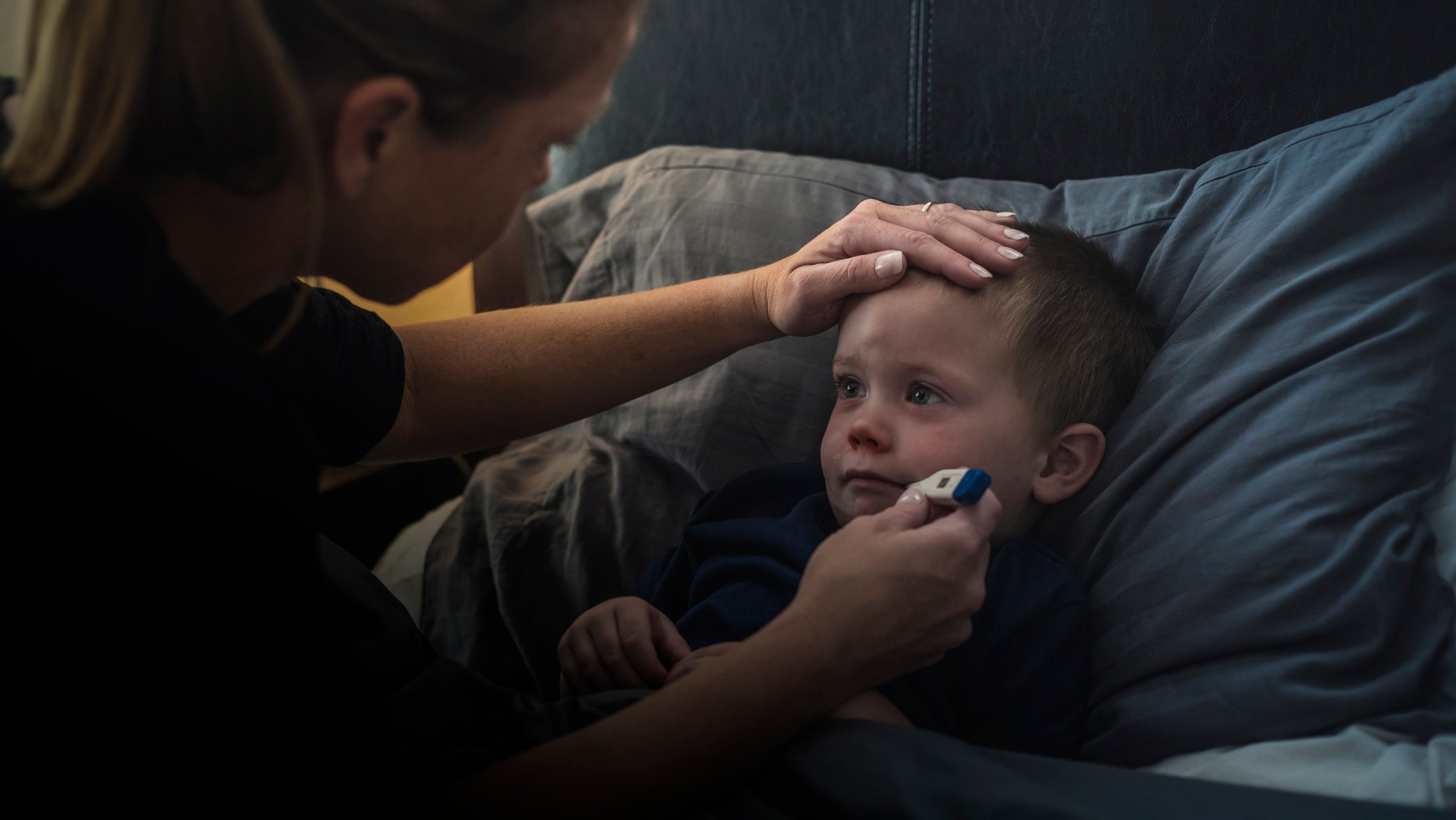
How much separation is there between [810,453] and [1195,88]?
0.48 metres

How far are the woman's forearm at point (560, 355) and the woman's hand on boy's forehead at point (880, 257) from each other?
0.05 metres

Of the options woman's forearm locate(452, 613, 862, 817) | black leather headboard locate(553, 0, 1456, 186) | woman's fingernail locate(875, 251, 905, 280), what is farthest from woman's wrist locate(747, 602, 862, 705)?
black leather headboard locate(553, 0, 1456, 186)

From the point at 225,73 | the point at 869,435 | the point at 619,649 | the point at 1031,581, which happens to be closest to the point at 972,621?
the point at 1031,581

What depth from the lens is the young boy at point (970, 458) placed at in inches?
27.3

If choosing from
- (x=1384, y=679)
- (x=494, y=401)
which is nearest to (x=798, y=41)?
(x=494, y=401)

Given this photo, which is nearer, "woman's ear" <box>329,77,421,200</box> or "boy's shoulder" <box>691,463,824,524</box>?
"woman's ear" <box>329,77,421,200</box>

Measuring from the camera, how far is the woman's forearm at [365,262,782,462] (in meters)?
0.88

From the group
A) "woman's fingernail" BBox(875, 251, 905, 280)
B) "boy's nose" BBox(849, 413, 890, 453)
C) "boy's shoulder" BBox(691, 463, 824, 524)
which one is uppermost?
"woman's fingernail" BBox(875, 251, 905, 280)

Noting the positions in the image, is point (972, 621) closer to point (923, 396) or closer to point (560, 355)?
point (923, 396)

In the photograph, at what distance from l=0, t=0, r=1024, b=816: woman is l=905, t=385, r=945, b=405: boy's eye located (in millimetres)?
148

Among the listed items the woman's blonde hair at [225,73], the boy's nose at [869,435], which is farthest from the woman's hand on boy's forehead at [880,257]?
the woman's blonde hair at [225,73]

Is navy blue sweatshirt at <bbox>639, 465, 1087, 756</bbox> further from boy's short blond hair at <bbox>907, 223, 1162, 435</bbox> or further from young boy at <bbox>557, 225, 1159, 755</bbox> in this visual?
boy's short blond hair at <bbox>907, 223, 1162, 435</bbox>

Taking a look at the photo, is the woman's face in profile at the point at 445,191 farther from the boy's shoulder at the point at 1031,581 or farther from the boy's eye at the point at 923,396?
the boy's shoulder at the point at 1031,581

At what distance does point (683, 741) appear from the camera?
560 millimetres
